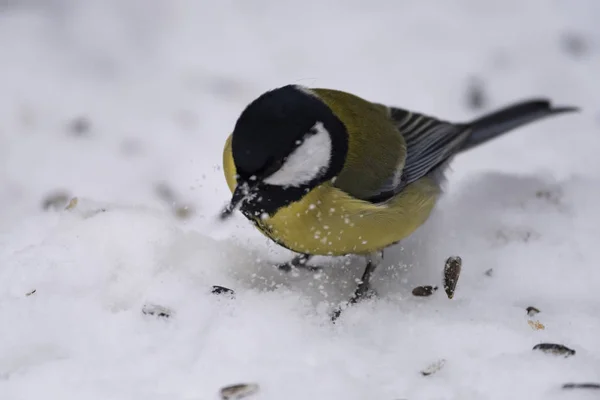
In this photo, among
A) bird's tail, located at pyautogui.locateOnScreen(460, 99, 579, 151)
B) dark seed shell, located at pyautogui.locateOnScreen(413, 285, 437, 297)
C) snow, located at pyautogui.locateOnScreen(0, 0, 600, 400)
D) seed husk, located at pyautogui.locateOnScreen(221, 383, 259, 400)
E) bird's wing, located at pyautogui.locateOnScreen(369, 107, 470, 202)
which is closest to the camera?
seed husk, located at pyautogui.locateOnScreen(221, 383, 259, 400)

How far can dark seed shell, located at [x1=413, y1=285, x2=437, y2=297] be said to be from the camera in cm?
200

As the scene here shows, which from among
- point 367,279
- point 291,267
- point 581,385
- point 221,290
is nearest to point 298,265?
point 291,267

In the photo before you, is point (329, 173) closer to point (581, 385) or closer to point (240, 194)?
point (240, 194)

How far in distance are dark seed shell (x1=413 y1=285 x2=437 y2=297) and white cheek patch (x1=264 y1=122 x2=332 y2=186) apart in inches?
18.6

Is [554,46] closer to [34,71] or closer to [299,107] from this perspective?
[299,107]

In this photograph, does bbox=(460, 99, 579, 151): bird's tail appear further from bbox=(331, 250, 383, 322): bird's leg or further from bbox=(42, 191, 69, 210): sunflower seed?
bbox=(42, 191, 69, 210): sunflower seed

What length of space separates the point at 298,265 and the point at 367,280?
222 mm

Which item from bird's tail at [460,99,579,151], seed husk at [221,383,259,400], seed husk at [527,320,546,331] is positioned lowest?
seed husk at [221,383,259,400]

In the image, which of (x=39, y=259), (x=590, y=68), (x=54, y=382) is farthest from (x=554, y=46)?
(x=54, y=382)

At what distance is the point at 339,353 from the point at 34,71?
7.84ft

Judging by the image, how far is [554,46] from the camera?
3.59 metres

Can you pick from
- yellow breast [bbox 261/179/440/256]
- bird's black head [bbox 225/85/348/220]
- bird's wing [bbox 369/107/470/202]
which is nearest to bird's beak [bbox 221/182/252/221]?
bird's black head [bbox 225/85/348/220]

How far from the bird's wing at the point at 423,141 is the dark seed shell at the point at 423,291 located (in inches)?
11.4

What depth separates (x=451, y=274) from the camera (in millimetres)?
2047
